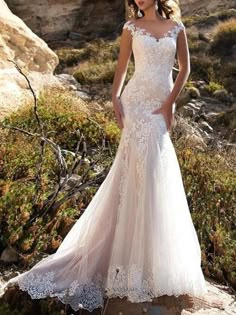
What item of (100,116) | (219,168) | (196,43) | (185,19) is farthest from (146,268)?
(185,19)

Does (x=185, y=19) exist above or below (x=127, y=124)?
above

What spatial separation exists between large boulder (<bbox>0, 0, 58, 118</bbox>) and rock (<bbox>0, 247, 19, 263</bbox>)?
4236 millimetres

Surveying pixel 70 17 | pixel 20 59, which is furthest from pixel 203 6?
pixel 20 59

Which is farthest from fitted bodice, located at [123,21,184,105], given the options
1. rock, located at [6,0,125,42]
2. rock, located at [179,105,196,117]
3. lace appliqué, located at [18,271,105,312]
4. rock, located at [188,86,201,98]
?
rock, located at [6,0,125,42]

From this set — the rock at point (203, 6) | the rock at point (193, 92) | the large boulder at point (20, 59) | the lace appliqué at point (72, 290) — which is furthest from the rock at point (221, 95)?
the lace appliqué at point (72, 290)

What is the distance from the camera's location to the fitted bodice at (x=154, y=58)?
345cm

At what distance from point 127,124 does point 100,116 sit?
4.56m

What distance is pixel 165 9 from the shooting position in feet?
11.8

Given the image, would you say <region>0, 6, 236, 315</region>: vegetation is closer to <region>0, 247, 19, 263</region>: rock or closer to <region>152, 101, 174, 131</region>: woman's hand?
<region>0, 247, 19, 263</region>: rock

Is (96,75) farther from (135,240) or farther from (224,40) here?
(135,240)

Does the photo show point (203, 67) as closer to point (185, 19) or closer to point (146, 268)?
point (185, 19)

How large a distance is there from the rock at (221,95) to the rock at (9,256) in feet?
32.0

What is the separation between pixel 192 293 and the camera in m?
3.45

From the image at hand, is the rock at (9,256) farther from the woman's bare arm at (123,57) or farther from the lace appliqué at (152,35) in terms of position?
the lace appliqué at (152,35)
